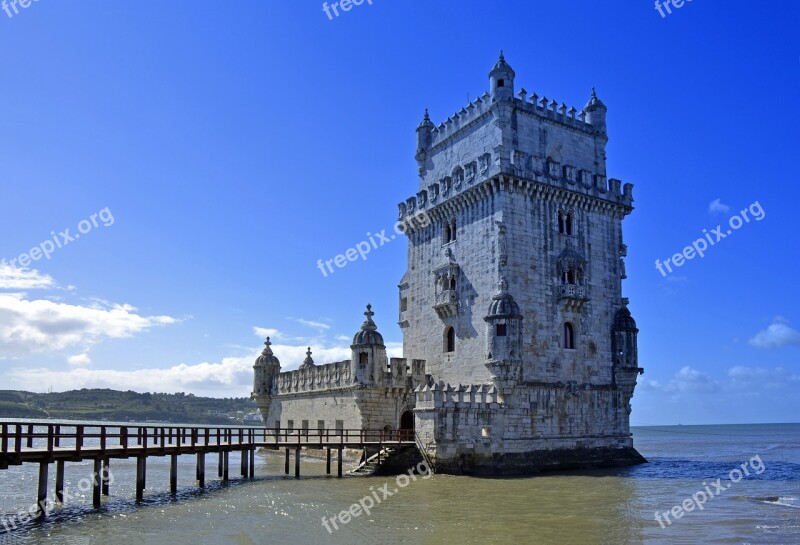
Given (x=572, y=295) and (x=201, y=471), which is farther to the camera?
(x=572, y=295)

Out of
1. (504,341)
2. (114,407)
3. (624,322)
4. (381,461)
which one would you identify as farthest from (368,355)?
(114,407)

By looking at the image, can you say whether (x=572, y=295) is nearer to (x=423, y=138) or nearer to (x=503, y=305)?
(x=503, y=305)

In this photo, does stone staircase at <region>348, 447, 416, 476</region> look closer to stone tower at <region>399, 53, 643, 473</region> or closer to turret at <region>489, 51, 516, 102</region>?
stone tower at <region>399, 53, 643, 473</region>

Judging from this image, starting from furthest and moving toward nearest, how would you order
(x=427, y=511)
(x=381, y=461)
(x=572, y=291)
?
(x=572, y=291), (x=381, y=461), (x=427, y=511)

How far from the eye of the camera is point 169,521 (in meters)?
22.1

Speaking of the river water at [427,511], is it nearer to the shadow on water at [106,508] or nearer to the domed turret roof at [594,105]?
the shadow on water at [106,508]

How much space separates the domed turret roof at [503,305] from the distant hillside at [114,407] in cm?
13705

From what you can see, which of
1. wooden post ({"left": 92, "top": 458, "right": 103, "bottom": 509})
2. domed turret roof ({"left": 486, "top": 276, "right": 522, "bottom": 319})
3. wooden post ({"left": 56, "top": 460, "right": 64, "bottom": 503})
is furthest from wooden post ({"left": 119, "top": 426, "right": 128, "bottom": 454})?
domed turret roof ({"left": 486, "top": 276, "right": 522, "bottom": 319})

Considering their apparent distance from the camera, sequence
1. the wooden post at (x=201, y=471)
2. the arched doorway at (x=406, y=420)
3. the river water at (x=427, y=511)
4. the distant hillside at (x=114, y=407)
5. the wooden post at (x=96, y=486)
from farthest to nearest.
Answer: the distant hillside at (x=114, y=407) < the arched doorway at (x=406, y=420) < the wooden post at (x=201, y=471) < the wooden post at (x=96, y=486) < the river water at (x=427, y=511)

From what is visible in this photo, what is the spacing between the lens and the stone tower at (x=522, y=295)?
3419 cm

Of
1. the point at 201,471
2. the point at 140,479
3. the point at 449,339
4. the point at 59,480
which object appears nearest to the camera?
the point at 59,480

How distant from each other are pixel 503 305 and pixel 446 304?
4.56 metres

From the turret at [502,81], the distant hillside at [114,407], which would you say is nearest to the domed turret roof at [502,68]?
the turret at [502,81]

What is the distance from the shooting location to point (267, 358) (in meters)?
53.1
